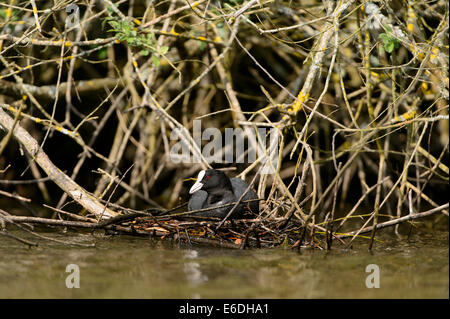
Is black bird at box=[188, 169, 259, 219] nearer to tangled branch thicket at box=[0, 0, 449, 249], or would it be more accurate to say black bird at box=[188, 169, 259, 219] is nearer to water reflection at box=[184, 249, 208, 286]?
tangled branch thicket at box=[0, 0, 449, 249]

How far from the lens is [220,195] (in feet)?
18.2

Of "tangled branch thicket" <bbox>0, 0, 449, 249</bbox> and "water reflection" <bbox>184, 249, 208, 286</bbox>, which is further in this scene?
"tangled branch thicket" <bbox>0, 0, 449, 249</bbox>

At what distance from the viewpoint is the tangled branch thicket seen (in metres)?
5.45

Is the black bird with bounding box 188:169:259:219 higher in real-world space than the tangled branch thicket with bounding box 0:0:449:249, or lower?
lower

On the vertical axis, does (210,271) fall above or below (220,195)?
below

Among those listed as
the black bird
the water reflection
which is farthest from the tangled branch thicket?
the water reflection

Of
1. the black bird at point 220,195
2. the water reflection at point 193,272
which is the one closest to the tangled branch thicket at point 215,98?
the black bird at point 220,195

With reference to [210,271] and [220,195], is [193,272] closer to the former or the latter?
[210,271]

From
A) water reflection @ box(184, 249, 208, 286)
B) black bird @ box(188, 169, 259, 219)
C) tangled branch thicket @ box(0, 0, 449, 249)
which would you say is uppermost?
tangled branch thicket @ box(0, 0, 449, 249)

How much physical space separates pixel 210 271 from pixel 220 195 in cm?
124

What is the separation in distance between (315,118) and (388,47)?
282cm

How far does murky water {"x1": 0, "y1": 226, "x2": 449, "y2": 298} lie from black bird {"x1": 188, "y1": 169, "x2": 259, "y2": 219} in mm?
403

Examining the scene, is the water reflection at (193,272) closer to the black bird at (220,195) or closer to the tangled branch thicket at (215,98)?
the tangled branch thicket at (215,98)

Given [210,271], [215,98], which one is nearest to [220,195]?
[210,271]
